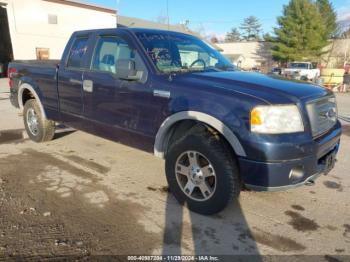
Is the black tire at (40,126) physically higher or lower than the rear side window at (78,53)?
lower

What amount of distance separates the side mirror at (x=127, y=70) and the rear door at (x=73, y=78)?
3.45 feet

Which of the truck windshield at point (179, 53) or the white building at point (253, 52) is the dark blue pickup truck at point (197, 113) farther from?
the white building at point (253, 52)

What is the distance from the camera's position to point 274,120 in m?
2.99

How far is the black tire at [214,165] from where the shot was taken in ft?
10.4

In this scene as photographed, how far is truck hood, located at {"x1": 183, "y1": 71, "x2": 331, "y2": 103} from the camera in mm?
3107

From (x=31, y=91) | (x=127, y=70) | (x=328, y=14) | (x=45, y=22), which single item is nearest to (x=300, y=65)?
(x=45, y=22)

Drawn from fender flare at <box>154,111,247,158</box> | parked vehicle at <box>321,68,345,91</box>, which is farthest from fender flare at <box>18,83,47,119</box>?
parked vehicle at <box>321,68,345,91</box>

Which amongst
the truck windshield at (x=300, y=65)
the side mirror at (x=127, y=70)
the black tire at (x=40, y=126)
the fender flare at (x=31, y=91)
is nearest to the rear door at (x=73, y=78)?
the fender flare at (x=31, y=91)

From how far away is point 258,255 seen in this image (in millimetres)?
2826

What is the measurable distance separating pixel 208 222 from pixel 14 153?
12.2 ft

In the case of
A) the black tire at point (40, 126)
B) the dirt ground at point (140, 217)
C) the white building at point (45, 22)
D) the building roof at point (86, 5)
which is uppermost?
the building roof at point (86, 5)

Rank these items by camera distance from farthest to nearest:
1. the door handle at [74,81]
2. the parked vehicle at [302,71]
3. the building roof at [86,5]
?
the parked vehicle at [302,71], the building roof at [86,5], the door handle at [74,81]

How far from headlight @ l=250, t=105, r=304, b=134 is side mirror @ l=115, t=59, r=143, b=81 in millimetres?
1508

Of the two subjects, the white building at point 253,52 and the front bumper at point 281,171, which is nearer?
the front bumper at point 281,171
